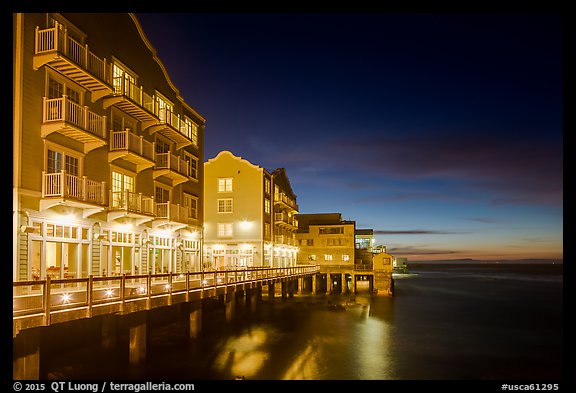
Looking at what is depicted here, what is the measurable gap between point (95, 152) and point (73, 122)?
3090 mm

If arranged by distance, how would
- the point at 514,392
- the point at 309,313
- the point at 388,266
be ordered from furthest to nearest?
the point at 388,266, the point at 309,313, the point at 514,392

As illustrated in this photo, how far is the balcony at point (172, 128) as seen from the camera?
94.1ft

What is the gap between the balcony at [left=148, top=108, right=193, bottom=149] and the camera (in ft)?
94.1

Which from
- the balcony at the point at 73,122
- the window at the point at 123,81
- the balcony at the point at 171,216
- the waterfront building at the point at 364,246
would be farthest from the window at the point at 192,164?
the waterfront building at the point at 364,246

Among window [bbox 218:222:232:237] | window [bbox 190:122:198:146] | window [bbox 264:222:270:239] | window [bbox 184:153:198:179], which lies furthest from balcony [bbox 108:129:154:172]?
window [bbox 264:222:270:239]

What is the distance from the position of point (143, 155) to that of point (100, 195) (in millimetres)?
4177

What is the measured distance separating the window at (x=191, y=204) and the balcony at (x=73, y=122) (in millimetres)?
12267

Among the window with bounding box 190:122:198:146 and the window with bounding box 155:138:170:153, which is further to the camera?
the window with bounding box 190:122:198:146

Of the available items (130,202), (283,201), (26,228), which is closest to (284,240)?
(283,201)

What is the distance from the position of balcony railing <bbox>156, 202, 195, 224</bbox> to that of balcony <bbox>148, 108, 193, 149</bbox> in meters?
4.39

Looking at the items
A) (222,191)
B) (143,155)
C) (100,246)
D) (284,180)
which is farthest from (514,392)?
(284,180)

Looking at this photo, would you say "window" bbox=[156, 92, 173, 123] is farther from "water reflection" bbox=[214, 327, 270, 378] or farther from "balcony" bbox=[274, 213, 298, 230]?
"balcony" bbox=[274, 213, 298, 230]

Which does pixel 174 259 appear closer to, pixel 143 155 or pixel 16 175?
pixel 143 155

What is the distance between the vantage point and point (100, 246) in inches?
911
